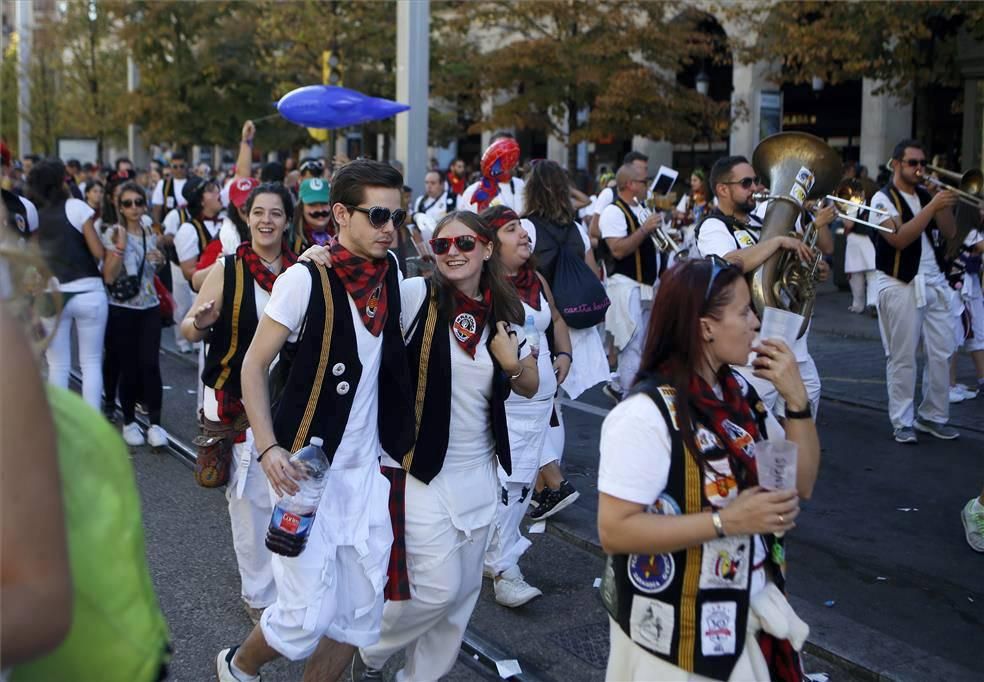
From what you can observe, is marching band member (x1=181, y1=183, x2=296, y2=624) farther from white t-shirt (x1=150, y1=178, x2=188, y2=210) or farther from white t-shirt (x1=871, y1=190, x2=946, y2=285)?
white t-shirt (x1=150, y1=178, x2=188, y2=210)

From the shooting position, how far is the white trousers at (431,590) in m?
3.91

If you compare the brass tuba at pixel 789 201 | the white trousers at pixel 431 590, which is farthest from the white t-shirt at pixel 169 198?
the white trousers at pixel 431 590

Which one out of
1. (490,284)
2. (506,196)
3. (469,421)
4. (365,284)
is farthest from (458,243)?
(506,196)

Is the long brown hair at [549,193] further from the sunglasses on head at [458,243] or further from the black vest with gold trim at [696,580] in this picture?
the black vest with gold trim at [696,580]

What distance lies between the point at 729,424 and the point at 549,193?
4155 millimetres

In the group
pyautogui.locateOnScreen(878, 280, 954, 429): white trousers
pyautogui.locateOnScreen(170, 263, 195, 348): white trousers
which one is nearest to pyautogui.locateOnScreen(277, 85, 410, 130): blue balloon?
pyautogui.locateOnScreen(170, 263, 195, 348): white trousers

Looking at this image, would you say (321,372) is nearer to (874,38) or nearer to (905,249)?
(905,249)

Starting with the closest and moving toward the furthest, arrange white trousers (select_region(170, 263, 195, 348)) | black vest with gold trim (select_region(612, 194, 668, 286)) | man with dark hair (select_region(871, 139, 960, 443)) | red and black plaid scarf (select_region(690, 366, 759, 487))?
red and black plaid scarf (select_region(690, 366, 759, 487)) < man with dark hair (select_region(871, 139, 960, 443)) < black vest with gold trim (select_region(612, 194, 668, 286)) < white trousers (select_region(170, 263, 195, 348))

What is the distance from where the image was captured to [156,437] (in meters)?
8.26

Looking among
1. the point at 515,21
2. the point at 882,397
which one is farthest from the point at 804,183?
the point at 515,21

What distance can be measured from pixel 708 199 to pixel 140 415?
7.05 metres

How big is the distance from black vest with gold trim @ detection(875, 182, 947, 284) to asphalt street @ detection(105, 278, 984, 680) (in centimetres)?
126

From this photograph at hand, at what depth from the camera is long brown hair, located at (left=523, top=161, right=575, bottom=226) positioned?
6.77 m

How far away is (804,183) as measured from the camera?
6137mm
